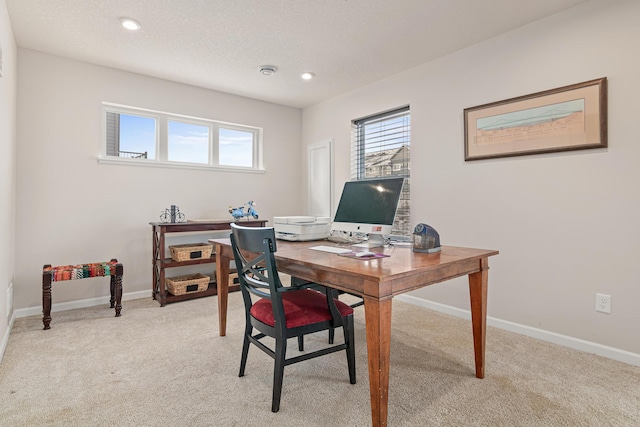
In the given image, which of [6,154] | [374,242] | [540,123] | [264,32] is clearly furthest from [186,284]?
[540,123]

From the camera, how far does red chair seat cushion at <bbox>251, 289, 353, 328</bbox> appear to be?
1.71 metres

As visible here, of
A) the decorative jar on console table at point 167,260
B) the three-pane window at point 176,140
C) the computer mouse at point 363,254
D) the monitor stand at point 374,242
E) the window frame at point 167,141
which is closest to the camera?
the computer mouse at point 363,254

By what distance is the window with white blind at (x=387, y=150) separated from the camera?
3.60 metres

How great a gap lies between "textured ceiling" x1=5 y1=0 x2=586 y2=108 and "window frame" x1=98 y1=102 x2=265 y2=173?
0.44 meters

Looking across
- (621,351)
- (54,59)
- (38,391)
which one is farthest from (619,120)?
(54,59)

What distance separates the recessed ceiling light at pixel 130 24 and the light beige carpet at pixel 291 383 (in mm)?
2396

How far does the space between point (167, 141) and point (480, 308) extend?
3.59 m

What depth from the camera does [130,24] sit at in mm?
2609

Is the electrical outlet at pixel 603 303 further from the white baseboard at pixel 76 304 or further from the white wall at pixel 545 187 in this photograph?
the white baseboard at pixel 76 304

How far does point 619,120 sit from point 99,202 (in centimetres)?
438

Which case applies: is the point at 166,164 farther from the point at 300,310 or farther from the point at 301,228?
the point at 300,310

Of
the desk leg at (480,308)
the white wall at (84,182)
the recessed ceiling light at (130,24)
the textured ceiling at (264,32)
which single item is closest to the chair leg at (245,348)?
the desk leg at (480,308)

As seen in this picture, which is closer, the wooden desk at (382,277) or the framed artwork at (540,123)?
the wooden desk at (382,277)

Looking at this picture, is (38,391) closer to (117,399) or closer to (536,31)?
(117,399)
